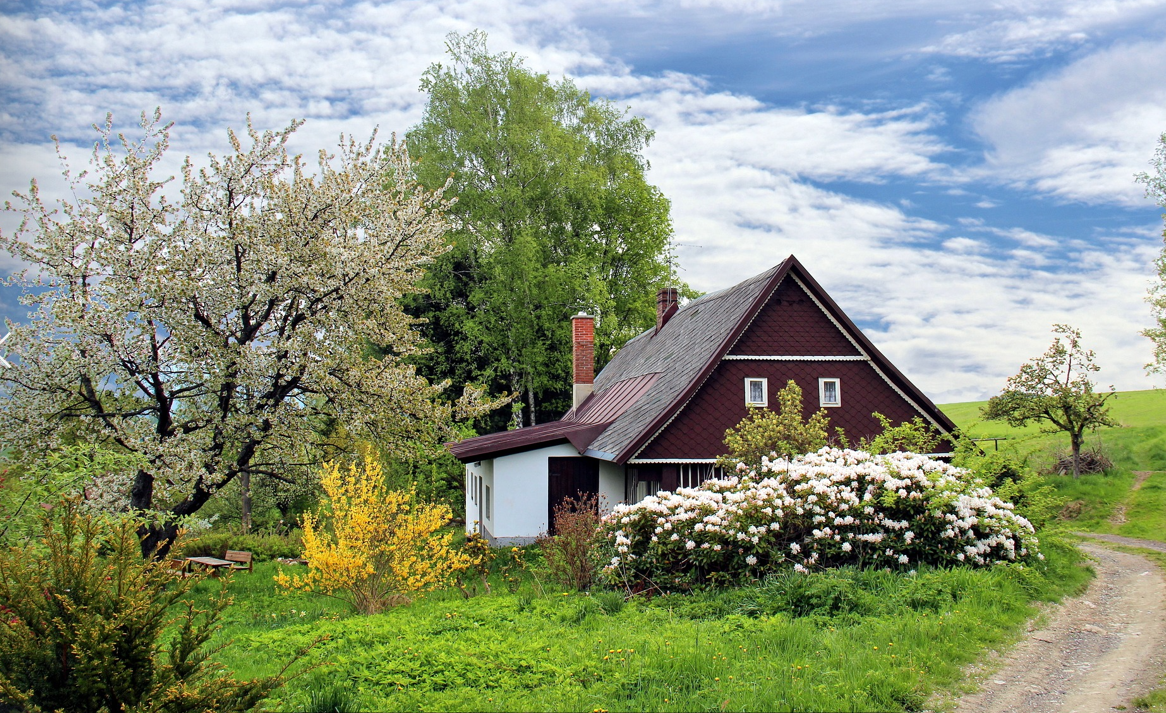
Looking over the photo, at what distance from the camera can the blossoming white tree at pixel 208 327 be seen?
1459 cm

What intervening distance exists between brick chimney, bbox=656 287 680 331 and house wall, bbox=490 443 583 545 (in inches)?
353

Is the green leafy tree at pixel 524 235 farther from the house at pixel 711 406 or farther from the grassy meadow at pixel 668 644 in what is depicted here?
the grassy meadow at pixel 668 644

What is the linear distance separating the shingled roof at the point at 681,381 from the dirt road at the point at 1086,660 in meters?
7.94

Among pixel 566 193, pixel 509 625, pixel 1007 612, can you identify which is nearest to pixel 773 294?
pixel 1007 612

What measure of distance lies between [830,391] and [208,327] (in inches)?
531

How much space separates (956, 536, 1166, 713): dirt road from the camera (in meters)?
7.07

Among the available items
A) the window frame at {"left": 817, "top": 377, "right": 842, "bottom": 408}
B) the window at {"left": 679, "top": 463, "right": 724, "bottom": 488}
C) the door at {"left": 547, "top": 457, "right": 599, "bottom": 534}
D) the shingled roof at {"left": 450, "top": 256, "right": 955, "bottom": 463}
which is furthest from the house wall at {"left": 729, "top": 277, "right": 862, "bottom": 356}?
the door at {"left": 547, "top": 457, "right": 599, "bottom": 534}

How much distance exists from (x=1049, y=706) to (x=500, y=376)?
26663 mm

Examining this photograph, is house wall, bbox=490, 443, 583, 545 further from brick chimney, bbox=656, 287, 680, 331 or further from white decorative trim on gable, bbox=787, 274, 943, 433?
brick chimney, bbox=656, 287, 680, 331

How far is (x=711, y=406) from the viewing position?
18.0 metres

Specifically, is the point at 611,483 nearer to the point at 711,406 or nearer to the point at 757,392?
the point at 711,406

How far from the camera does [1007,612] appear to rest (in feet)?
31.0

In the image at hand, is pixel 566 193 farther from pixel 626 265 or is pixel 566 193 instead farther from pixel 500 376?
pixel 500 376

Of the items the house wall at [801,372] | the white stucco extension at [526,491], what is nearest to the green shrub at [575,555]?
the house wall at [801,372]
